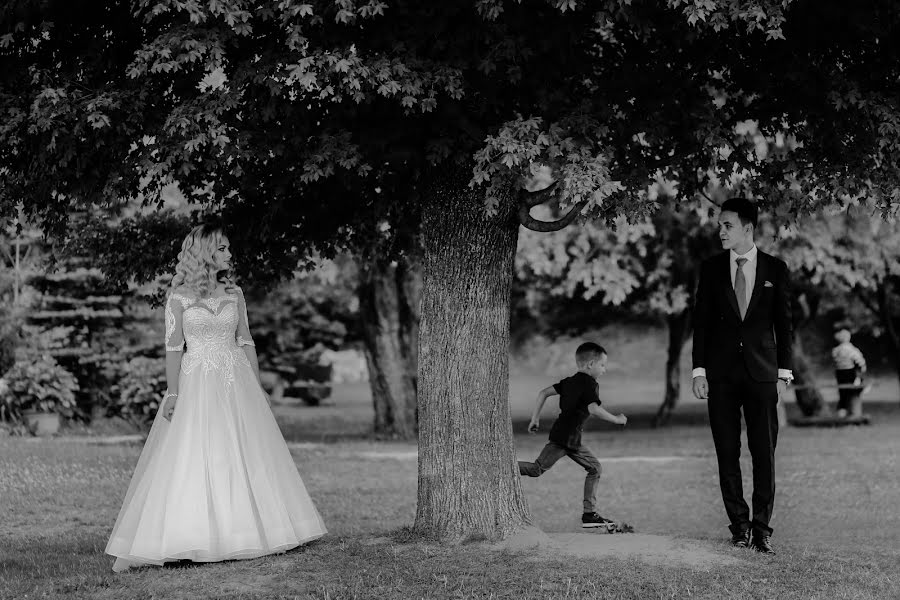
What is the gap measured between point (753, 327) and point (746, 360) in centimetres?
23

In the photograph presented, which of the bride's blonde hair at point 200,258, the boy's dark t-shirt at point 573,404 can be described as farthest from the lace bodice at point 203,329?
the boy's dark t-shirt at point 573,404

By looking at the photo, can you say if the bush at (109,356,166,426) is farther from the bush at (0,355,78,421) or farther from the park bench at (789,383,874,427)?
the park bench at (789,383,874,427)

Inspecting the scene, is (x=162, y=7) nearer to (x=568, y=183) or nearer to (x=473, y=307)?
(x=568, y=183)

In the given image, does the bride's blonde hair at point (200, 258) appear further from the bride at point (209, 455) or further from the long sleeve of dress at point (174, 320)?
the long sleeve of dress at point (174, 320)

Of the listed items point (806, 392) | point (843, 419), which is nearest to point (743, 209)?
point (843, 419)

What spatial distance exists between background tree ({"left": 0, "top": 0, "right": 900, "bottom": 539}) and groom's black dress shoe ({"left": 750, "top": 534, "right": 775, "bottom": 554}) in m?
1.58

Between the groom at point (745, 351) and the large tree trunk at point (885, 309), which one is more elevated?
the large tree trunk at point (885, 309)

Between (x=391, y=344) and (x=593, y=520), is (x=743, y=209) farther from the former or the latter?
(x=391, y=344)

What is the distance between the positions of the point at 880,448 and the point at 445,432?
45.9ft

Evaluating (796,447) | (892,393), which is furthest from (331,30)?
(892,393)

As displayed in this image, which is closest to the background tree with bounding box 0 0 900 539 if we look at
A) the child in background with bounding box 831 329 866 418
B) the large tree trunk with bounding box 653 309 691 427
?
the child in background with bounding box 831 329 866 418

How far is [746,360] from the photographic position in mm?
7781

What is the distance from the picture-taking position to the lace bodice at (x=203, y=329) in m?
8.02

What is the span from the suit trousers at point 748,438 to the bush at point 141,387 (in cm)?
1724
